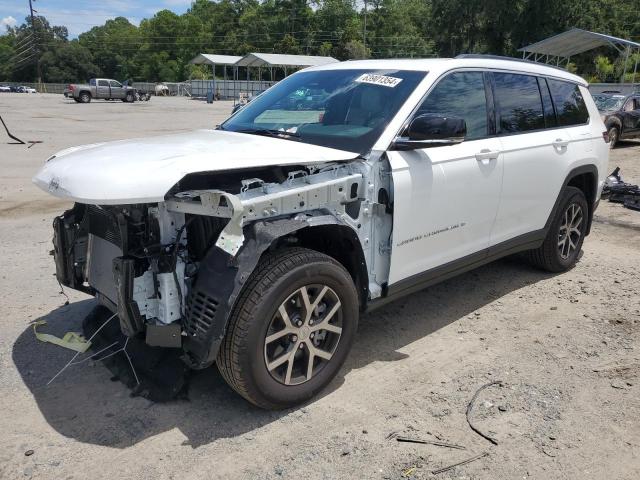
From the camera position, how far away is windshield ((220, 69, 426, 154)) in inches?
141

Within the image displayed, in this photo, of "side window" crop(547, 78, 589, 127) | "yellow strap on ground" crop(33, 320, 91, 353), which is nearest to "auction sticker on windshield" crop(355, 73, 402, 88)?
"side window" crop(547, 78, 589, 127)

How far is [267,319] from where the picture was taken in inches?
113

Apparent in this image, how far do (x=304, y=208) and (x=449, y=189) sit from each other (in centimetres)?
123

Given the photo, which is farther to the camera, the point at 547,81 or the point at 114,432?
the point at 547,81

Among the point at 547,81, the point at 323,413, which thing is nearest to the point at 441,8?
the point at 547,81

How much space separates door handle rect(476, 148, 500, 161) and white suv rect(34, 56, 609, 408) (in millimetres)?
12

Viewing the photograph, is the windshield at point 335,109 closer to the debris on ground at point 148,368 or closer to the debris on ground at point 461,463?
the debris on ground at point 148,368

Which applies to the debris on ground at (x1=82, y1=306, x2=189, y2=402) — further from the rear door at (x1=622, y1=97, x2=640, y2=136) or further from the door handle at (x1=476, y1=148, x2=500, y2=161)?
the rear door at (x1=622, y1=97, x2=640, y2=136)

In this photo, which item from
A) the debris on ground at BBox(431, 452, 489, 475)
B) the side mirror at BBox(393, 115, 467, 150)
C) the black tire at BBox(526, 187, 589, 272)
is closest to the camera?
the debris on ground at BBox(431, 452, 489, 475)

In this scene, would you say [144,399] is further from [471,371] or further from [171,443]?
[471,371]

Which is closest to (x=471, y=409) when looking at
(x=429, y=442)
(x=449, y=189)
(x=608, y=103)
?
(x=429, y=442)

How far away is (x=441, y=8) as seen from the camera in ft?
157

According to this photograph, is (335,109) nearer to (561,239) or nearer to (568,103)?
(568,103)

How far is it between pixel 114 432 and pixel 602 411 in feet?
9.14
